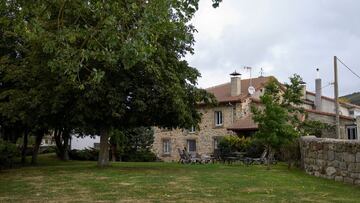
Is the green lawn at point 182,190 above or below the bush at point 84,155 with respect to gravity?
below

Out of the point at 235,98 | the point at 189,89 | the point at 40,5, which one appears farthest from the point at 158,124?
the point at 235,98

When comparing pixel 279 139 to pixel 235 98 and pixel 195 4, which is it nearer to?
pixel 195 4

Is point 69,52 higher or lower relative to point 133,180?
higher

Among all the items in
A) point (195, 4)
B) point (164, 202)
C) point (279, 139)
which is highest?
point (195, 4)

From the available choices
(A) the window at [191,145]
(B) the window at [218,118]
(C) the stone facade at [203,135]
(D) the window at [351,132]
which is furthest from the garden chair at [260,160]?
(A) the window at [191,145]

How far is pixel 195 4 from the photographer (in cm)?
937

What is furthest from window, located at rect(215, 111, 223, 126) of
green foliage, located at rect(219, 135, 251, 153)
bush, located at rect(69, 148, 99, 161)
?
bush, located at rect(69, 148, 99, 161)

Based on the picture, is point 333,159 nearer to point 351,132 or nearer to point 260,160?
point 260,160

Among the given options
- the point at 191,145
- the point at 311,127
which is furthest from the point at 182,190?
the point at 191,145

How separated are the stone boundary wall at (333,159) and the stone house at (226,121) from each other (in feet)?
67.2

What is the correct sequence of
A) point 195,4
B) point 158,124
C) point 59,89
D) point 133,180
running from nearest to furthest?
point 195,4 → point 133,180 → point 59,89 → point 158,124

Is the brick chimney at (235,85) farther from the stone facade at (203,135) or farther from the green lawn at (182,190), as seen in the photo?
the green lawn at (182,190)

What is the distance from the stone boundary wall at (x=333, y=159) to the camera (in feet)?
52.0

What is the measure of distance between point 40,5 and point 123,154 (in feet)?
108
